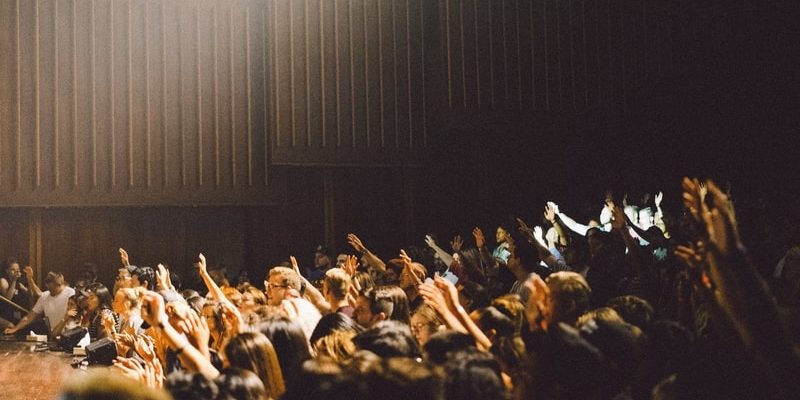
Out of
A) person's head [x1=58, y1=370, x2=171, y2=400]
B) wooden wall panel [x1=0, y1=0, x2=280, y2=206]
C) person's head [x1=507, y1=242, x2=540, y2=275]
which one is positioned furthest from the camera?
wooden wall panel [x1=0, y1=0, x2=280, y2=206]

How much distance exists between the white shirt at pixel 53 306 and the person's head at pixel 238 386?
27.7 ft

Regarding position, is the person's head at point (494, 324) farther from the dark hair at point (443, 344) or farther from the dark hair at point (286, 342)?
the dark hair at point (286, 342)

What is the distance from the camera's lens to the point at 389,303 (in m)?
4.75

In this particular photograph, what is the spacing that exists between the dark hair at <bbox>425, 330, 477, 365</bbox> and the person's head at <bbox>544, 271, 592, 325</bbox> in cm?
66

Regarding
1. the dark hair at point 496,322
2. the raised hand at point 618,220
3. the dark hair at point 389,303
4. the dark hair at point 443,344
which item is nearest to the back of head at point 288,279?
the dark hair at point 389,303

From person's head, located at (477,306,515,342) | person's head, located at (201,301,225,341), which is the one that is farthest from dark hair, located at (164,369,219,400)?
person's head, located at (201,301,225,341)

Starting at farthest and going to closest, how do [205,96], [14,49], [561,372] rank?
[205,96], [14,49], [561,372]

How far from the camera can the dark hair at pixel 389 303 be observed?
15.5 feet

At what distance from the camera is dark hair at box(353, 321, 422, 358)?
10.3ft

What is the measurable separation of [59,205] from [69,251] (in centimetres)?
80

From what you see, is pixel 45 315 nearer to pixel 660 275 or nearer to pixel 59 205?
pixel 59 205

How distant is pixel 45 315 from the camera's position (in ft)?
34.3

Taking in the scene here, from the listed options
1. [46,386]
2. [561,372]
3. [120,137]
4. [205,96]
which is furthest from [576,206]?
[561,372]

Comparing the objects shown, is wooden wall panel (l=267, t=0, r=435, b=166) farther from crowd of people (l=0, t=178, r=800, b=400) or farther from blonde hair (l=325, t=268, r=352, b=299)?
blonde hair (l=325, t=268, r=352, b=299)
